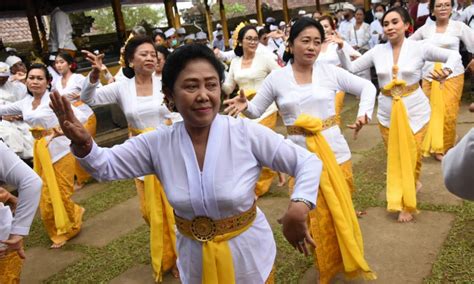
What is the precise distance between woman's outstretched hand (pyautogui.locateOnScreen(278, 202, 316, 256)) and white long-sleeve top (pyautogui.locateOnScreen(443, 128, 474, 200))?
66cm

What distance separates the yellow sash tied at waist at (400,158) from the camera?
3.85 m

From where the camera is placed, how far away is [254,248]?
2047mm

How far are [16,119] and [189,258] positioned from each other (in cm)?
511

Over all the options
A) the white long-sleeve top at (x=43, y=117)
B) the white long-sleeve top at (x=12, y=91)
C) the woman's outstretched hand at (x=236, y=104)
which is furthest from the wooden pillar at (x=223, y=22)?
the woman's outstretched hand at (x=236, y=104)

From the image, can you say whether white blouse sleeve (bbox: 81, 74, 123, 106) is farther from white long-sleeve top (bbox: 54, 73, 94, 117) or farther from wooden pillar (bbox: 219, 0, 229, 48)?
wooden pillar (bbox: 219, 0, 229, 48)

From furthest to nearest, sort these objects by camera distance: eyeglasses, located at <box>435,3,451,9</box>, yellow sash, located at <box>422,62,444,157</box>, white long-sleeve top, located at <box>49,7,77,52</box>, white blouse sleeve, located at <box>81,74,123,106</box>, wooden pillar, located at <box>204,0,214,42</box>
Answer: wooden pillar, located at <box>204,0,214,42</box>
white long-sleeve top, located at <box>49,7,77,52</box>
yellow sash, located at <box>422,62,444,157</box>
eyeglasses, located at <box>435,3,451,9</box>
white blouse sleeve, located at <box>81,74,123,106</box>

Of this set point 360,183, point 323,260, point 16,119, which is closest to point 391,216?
point 360,183

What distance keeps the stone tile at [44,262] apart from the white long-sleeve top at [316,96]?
221 cm

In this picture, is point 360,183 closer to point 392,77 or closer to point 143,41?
point 392,77

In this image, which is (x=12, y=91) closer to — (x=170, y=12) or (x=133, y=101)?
(x=133, y=101)

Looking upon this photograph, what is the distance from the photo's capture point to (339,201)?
3.08 metres

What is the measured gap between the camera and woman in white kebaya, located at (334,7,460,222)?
12.7 feet

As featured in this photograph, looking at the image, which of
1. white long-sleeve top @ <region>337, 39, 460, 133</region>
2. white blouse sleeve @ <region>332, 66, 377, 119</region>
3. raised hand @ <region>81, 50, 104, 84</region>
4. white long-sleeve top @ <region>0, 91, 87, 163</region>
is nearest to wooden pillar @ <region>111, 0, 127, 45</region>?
white long-sleeve top @ <region>0, 91, 87, 163</region>

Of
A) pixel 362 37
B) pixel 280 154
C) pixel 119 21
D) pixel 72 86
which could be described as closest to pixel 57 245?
pixel 72 86
